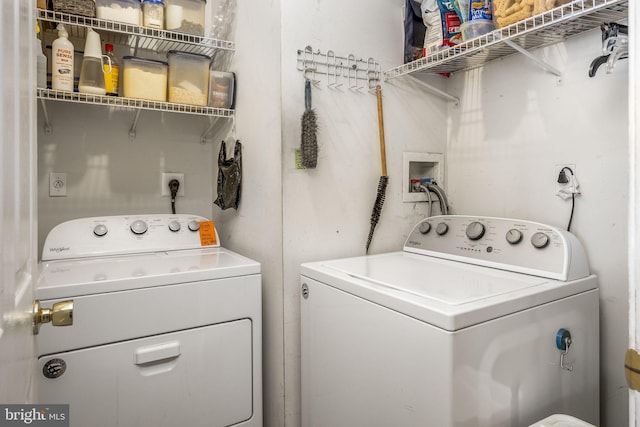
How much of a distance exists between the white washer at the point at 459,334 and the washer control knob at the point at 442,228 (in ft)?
0.31

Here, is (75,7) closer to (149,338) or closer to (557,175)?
(149,338)

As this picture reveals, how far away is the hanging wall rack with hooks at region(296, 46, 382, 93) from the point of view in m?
1.53

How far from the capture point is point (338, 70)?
5.25ft

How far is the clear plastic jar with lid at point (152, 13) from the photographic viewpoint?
1.61m

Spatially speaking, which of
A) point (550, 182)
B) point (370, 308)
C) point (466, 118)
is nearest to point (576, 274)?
point (550, 182)

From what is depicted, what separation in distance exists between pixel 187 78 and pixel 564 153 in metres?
1.57

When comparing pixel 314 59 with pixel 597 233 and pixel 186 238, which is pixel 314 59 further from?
pixel 597 233

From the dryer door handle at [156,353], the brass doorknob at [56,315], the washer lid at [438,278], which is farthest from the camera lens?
the dryer door handle at [156,353]

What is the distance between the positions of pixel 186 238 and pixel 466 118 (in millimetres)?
1421

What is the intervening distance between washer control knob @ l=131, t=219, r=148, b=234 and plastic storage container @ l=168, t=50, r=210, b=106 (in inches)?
21.9

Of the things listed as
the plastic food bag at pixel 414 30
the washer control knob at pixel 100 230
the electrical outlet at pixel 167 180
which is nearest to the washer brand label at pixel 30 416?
the washer control knob at pixel 100 230

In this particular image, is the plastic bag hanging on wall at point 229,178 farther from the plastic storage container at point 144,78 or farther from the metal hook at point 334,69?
the metal hook at point 334,69

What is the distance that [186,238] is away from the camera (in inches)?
70.5

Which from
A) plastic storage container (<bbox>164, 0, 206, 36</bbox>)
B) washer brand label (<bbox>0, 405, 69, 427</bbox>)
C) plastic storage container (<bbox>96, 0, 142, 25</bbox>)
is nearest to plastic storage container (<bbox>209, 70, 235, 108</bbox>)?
plastic storage container (<bbox>164, 0, 206, 36</bbox>)
